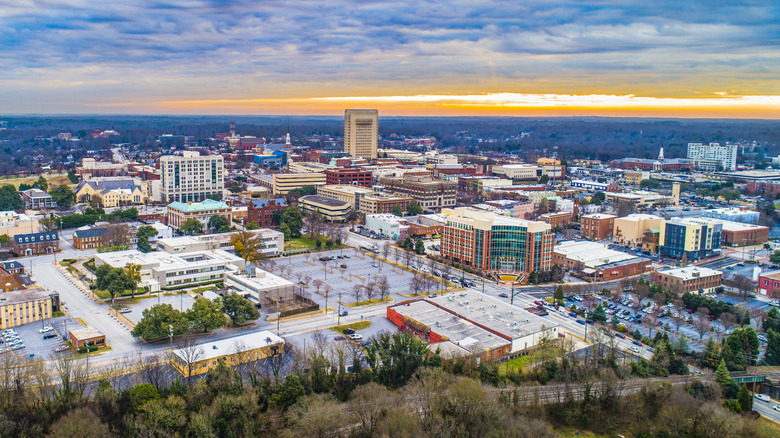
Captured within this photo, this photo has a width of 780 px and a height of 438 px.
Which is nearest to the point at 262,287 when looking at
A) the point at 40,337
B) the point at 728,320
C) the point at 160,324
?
the point at 160,324

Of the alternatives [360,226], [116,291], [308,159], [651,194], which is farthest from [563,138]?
[116,291]

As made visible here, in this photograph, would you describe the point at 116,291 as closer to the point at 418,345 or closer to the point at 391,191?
the point at 418,345

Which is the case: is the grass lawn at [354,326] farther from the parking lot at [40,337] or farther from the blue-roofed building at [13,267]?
the blue-roofed building at [13,267]

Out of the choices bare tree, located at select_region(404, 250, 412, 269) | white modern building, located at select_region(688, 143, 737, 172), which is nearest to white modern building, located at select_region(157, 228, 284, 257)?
bare tree, located at select_region(404, 250, 412, 269)

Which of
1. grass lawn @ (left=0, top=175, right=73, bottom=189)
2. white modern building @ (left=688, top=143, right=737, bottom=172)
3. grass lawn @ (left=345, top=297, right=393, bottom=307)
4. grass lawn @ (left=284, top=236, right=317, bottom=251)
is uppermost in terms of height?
white modern building @ (left=688, top=143, right=737, bottom=172)

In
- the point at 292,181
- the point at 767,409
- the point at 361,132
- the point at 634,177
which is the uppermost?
the point at 361,132

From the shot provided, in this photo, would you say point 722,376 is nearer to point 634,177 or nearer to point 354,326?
point 354,326

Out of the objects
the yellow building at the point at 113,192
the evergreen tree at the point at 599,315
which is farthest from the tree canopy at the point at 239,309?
the yellow building at the point at 113,192

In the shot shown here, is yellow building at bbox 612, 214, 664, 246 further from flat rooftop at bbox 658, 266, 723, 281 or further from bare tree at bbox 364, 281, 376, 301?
bare tree at bbox 364, 281, 376, 301
